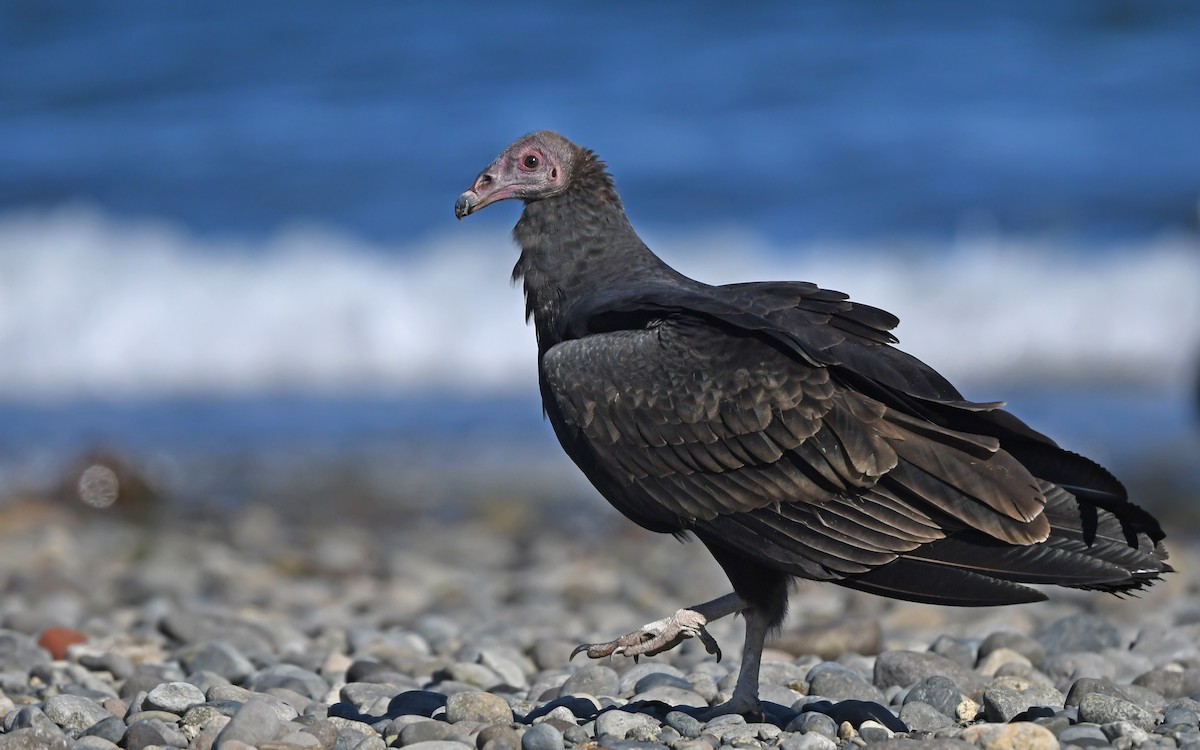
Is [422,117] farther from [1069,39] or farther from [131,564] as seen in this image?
[131,564]

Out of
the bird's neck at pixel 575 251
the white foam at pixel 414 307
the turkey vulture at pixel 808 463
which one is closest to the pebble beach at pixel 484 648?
the turkey vulture at pixel 808 463

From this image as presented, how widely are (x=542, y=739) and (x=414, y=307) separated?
39.1 ft

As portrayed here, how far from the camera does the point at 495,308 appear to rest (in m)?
15.7

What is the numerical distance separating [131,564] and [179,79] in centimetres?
1502

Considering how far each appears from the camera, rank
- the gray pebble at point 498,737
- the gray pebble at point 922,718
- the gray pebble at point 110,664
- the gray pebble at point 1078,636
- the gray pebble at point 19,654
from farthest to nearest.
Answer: the gray pebble at point 1078,636
the gray pebble at point 19,654
the gray pebble at point 110,664
the gray pebble at point 922,718
the gray pebble at point 498,737

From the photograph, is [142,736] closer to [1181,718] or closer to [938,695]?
[938,695]

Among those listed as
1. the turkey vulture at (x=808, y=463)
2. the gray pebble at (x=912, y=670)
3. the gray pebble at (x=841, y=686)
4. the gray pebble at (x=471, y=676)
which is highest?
the turkey vulture at (x=808, y=463)

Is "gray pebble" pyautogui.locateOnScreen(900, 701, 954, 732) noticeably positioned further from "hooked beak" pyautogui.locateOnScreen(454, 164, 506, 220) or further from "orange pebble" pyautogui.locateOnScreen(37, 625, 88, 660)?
"orange pebble" pyautogui.locateOnScreen(37, 625, 88, 660)

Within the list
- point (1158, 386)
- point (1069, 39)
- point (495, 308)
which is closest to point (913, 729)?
point (1158, 386)

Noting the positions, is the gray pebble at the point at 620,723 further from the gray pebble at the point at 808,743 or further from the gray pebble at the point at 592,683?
the gray pebble at the point at 592,683

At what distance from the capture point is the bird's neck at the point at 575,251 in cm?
540

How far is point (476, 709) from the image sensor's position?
4.79 m

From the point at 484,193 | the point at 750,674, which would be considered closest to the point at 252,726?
the point at 750,674

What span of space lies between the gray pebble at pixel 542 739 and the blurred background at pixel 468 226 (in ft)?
19.7
